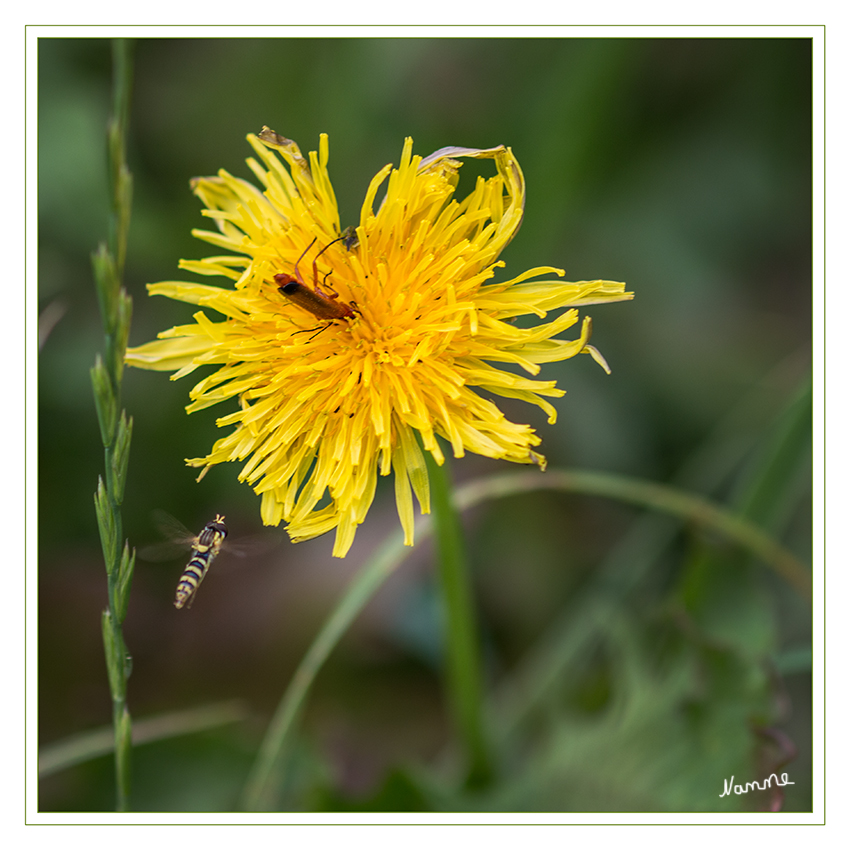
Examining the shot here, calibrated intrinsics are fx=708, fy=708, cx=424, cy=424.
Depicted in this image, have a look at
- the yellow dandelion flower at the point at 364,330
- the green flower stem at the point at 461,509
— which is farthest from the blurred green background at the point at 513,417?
the yellow dandelion flower at the point at 364,330

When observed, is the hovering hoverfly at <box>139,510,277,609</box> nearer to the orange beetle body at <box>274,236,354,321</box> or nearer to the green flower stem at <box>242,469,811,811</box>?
the green flower stem at <box>242,469,811,811</box>

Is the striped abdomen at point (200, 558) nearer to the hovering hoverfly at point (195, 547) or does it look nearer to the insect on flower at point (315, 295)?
the hovering hoverfly at point (195, 547)

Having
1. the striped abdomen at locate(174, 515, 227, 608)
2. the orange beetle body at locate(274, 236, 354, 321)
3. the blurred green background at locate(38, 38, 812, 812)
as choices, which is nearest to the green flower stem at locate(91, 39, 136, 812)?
the striped abdomen at locate(174, 515, 227, 608)

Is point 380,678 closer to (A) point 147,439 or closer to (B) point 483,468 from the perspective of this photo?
(B) point 483,468

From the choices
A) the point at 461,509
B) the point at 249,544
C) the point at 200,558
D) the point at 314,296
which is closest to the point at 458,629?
the point at 461,509
